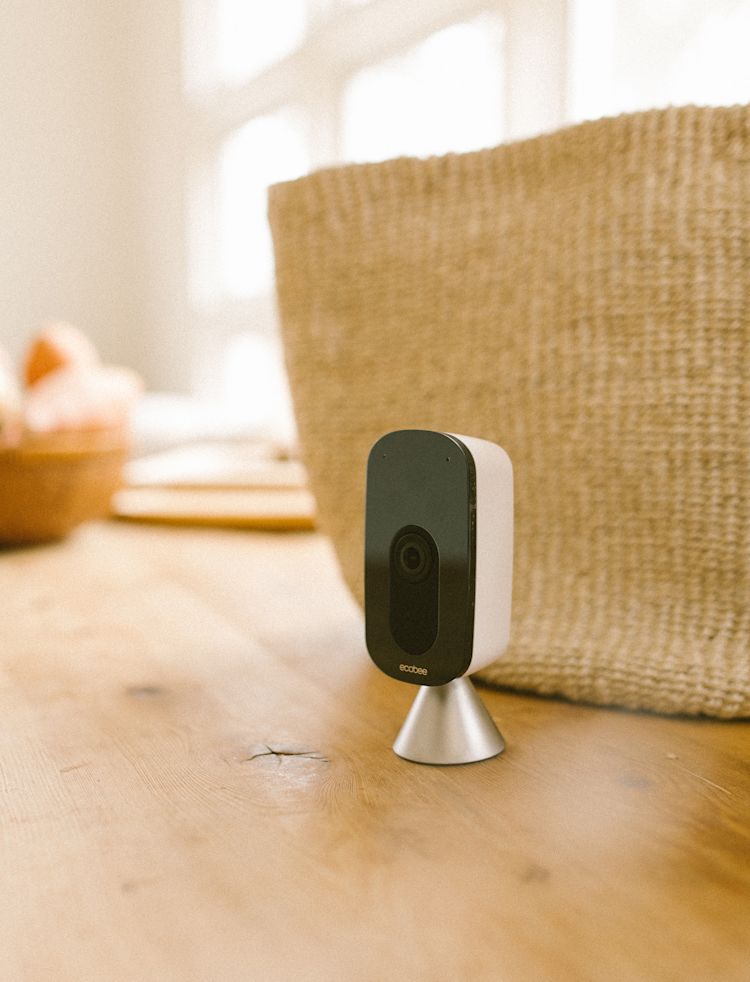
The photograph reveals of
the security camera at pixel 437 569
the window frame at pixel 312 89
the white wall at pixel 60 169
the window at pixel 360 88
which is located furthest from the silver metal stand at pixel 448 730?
the white wall at pixel 60 169

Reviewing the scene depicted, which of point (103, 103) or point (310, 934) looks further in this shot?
point (103, 103)

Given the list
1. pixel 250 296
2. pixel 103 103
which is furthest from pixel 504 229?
pixel 103 103

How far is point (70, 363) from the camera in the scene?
5.80 feet

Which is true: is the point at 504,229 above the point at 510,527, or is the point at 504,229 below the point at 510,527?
above

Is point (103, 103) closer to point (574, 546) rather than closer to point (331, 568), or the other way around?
point (331, 568)

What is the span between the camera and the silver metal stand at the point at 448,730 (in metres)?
0.50

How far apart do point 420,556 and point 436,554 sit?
0.01 m

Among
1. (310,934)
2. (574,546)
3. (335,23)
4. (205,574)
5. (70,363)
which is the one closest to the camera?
(310,934)

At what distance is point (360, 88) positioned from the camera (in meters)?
2.12

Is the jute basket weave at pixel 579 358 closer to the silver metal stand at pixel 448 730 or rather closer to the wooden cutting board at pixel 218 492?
the silver metal stand at pixel 448 730

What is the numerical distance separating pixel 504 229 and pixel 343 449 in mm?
205

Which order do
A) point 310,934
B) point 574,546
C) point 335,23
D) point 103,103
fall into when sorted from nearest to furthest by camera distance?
point 310,934, point 574,546, point 335,23, point 103,103

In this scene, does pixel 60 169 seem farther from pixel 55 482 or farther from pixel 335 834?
pixel 335 834

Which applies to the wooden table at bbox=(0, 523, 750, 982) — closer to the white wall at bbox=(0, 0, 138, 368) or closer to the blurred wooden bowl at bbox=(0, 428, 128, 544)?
the blurred wooden bowl at bbox=(0, 428, 128, 544)
